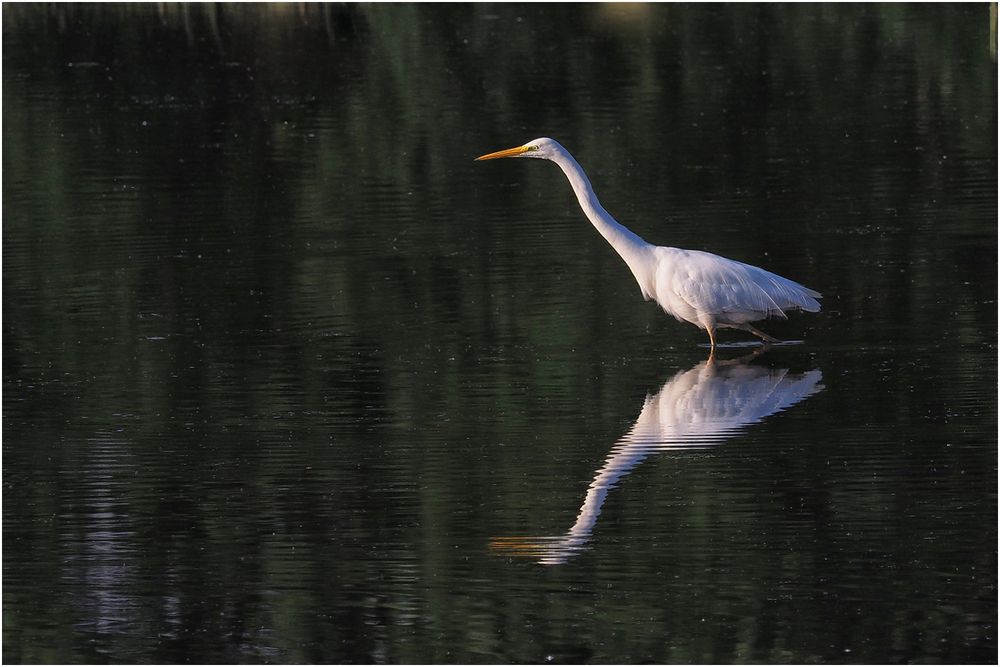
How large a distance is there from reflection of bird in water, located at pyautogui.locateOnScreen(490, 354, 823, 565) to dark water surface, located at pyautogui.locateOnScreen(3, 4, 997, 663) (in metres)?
0.04

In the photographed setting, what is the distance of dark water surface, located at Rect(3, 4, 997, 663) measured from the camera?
25.8ft

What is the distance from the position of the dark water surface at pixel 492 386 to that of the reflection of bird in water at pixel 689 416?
0.04m

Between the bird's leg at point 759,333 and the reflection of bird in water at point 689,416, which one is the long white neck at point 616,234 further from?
the reflection of bird in water at point 689,416

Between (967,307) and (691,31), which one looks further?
(691,31)

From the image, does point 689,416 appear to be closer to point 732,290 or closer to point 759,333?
point 732,290

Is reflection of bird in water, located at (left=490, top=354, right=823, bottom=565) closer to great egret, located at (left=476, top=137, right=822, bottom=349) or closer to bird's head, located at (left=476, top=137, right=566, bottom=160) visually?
great egret, located at (left=476, top=137, right=822, bottom=349)

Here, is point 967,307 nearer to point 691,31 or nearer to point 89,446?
point 89,446

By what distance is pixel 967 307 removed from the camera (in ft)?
43.3

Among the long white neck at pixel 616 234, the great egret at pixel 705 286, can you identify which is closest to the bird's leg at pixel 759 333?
the great egret at pixel 705 286

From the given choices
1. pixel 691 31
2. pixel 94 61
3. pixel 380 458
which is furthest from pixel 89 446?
pixel 691 31

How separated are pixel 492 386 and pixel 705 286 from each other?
5.09 ft

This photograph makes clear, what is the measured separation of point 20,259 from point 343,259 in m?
2.73

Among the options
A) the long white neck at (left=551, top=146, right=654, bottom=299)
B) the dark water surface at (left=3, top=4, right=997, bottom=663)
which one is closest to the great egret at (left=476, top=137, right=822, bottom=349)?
the long white neck at (left=551, top=146, right=654, bottom=299)

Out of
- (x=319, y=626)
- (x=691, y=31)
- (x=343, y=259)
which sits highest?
(x=691, y=31)
